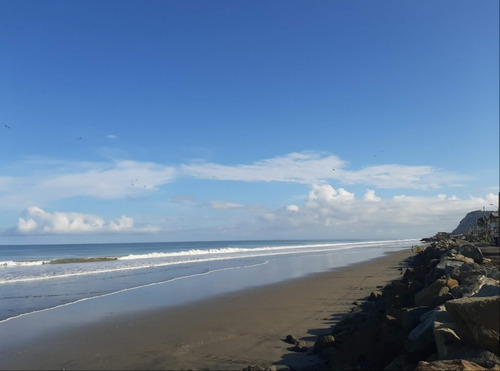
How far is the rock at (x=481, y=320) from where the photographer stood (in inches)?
222

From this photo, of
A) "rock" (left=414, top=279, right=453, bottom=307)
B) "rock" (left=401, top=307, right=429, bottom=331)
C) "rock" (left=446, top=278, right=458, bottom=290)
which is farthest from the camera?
"rock" (left=446, top=278, right=458, bottom=290)

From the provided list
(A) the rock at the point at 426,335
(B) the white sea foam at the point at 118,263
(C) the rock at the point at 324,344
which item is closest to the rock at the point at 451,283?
(A) the rock at the point at 426,335

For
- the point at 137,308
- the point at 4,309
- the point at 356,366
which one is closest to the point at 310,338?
the point at 356,366

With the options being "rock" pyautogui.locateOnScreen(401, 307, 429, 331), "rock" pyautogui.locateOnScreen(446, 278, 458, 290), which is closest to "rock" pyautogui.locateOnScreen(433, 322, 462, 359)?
"rock" pyautogui.locateOnScreen(401, 307, 429, 331)

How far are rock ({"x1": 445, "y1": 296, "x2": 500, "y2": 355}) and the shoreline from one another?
302 centimetres

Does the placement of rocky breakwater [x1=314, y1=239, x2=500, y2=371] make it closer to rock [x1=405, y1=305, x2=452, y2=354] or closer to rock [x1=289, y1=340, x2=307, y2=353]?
rock [x1=405, y1=305, x2=452, y2=354]

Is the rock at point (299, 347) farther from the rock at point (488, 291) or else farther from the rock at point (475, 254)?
the rock at point (475, 254)

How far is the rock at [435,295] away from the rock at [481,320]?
3.45 meters

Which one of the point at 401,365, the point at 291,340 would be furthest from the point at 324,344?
the point at 401,365

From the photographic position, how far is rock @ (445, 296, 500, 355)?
5645 mm

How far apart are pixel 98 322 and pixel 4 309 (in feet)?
15.8

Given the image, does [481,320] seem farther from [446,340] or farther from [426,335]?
[426,335]

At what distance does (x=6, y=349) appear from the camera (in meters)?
9.32

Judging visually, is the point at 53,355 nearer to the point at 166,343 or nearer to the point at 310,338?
the point at 166,343
